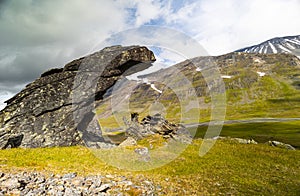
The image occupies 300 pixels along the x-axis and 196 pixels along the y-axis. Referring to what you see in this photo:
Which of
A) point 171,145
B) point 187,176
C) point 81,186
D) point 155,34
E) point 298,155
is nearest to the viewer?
point 81,186

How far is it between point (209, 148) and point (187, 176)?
13043mm

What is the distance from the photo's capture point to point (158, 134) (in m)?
41.1

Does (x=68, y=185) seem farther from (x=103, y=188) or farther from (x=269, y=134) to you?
(x=269, y=134)

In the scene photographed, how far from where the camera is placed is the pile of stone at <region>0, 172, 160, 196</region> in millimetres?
14615

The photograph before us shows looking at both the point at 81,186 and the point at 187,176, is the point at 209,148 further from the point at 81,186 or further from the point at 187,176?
the point at 81,186

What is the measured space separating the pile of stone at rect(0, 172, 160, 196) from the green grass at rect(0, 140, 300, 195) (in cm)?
122

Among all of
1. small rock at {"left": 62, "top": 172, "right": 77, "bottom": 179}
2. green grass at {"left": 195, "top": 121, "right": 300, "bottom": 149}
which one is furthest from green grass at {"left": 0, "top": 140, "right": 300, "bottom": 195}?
green grass at {"left": 195, "top": 121, "right": 300, "bottom": 149}

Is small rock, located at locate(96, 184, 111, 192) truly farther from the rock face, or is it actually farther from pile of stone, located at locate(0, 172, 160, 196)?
the rock face

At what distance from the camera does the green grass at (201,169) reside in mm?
18314

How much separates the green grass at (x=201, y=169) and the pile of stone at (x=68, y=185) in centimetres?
122

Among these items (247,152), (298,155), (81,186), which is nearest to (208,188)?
(81,186)

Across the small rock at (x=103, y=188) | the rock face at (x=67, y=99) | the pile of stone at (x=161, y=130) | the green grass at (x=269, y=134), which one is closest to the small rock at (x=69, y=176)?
the small rock at (x=103, y=188)

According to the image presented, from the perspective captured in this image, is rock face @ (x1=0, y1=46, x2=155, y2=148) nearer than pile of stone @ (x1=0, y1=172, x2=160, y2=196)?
No

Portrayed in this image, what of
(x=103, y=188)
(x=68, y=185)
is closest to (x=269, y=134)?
(x=103, y=188)
